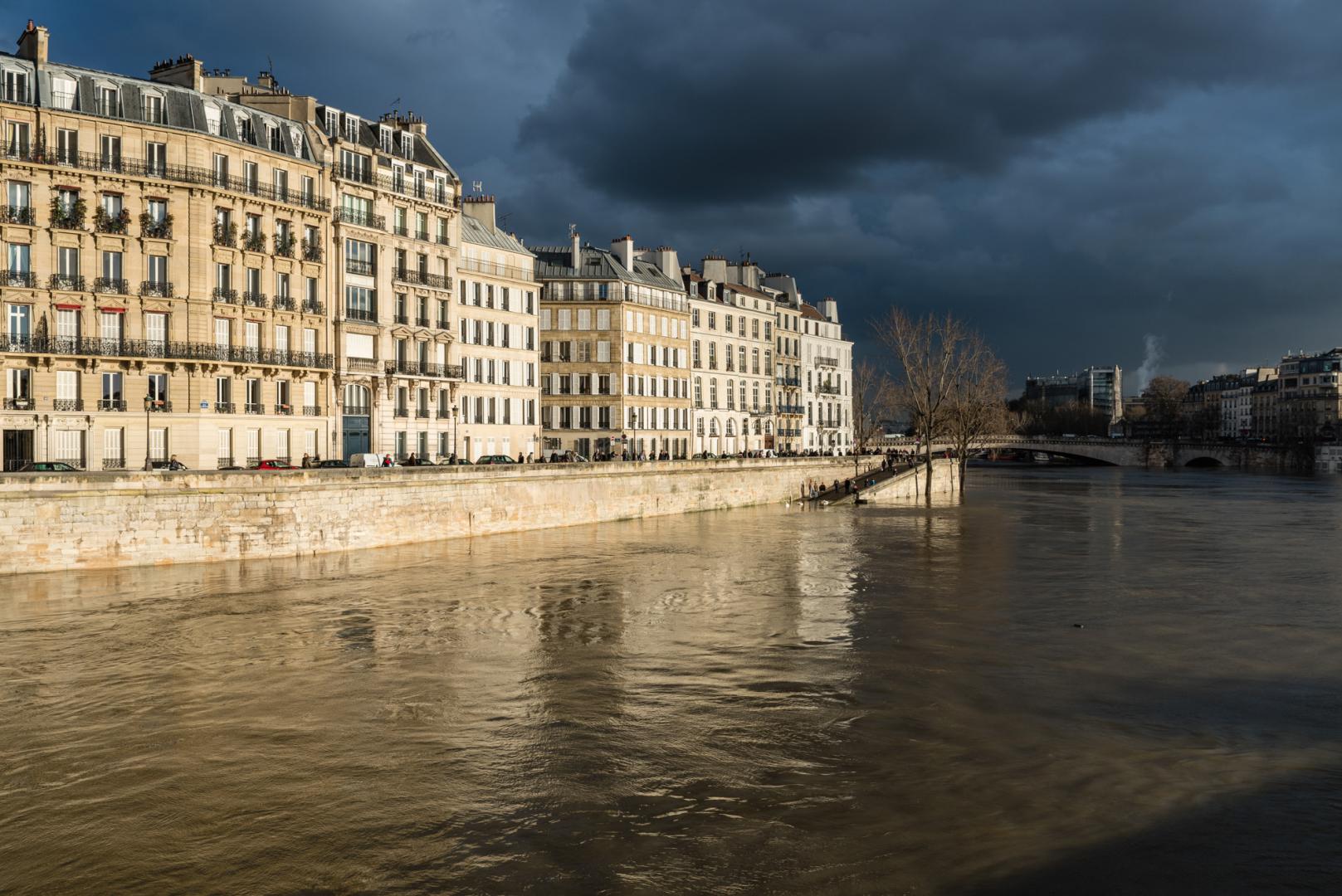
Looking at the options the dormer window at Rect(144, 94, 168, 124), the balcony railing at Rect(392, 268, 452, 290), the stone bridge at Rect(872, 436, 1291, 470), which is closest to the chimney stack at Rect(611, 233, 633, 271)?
the balcony railing at Rect(392, 268, 452, 290)

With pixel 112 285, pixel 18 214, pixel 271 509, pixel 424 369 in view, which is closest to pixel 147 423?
pixel 112 285

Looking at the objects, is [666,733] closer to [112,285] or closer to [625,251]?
[112,285]

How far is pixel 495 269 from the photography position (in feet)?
205

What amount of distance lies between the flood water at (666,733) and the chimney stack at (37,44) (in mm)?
23212

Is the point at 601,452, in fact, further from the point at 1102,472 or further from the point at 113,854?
the point at 1102,472

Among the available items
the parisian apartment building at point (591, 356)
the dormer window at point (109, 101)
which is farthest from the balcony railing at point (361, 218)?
the parisian apartment building at point (591, 356)

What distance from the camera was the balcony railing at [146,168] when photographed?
41406 millimetres

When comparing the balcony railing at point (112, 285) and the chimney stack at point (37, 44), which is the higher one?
the chimney stack at point (37, 44)

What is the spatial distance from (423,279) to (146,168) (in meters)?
15.3

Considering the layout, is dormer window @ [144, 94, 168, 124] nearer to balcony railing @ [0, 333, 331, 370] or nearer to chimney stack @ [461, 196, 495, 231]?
balcony railing @ [0, 333, 331, 370]

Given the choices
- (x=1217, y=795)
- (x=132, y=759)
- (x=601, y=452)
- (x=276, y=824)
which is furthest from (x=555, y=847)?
(x=601, y=452)

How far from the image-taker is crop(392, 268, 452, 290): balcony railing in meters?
55.1

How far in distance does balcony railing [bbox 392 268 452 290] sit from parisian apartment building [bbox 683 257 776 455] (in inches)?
1117

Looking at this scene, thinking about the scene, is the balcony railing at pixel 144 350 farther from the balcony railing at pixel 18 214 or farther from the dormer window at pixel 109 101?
the dormer window at pixel 109 101
